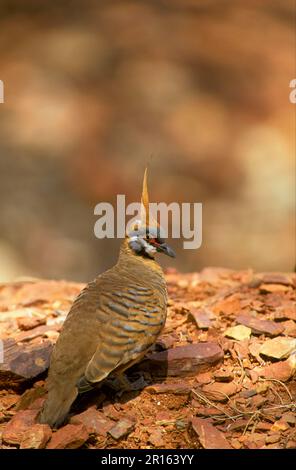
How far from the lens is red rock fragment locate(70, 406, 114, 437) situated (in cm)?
320

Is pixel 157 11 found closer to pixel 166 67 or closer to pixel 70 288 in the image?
pixel 166 67

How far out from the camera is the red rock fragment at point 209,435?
10.1 ft

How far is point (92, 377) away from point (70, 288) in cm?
221

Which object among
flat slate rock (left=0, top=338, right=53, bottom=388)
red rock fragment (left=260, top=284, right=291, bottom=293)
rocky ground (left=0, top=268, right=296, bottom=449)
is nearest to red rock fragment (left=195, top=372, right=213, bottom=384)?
rocky ground (left=0, top=268, right=296, bottom=449)

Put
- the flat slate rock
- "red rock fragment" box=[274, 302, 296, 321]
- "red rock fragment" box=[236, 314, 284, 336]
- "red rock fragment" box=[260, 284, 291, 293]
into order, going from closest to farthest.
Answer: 1. the flat slate rock
2. "red rock fragment" box=[236, 314, 284, 336]
3. "red rock fragment" box=[274, 302, 296, 321]
4. "red rock fragment" box=[260, 284, 291, 293]

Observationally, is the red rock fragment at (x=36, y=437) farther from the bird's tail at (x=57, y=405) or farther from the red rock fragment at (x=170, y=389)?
the red rock fragment at (x=170, y=389)

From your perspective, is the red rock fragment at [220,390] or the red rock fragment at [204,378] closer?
the red rock fragment at [220,390]

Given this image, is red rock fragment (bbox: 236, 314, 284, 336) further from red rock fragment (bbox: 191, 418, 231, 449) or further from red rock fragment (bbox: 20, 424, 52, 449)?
red rock fragment (bbox: 20, 424, 52, 449)

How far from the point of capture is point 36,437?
10.1 feet

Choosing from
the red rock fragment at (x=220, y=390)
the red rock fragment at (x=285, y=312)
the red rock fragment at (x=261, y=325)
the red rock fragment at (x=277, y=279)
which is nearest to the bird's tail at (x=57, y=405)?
the red rock fragment at (x=220, y=390)

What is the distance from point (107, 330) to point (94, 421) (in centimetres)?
43

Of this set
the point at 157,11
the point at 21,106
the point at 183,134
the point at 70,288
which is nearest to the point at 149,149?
the point at 183,134

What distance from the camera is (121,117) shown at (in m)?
8.41

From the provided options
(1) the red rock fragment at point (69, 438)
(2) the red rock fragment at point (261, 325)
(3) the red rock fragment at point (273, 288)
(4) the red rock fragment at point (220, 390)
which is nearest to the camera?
(1) the red rock fragment at point (69, 438)
